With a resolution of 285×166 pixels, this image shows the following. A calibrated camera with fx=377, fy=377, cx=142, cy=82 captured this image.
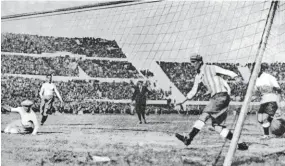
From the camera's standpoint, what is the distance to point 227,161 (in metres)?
4.40

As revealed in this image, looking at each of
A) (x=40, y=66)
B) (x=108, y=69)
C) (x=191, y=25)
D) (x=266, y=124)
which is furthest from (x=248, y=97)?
(x=108, y=69)

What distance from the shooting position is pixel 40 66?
849 inches

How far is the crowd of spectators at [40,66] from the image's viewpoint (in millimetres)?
20422

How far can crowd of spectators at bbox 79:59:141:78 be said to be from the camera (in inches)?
914

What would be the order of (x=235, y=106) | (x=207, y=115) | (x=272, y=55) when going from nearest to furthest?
(x=207, y=115)
(x=272, y=55)
(x=235, y=106)

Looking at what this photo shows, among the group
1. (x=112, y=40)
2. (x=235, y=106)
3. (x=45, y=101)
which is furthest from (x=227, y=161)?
(x=112, y=40)

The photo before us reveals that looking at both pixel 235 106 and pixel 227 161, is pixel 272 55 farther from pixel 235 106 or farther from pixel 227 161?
pixel 235 106

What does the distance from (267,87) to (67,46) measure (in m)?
19.9

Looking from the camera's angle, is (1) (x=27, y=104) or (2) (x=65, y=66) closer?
(1) (x=27, y=104)

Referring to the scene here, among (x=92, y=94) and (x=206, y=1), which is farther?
(x=92, y=94)

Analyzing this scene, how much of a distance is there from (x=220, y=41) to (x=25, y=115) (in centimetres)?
408

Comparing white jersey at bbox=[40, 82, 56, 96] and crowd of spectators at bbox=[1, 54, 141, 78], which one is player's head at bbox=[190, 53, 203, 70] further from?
crowd of spectators at bbox=[1, 54, 141, 78]

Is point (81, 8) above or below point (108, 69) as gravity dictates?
below

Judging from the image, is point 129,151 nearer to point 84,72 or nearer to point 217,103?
point 217,103
